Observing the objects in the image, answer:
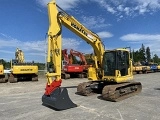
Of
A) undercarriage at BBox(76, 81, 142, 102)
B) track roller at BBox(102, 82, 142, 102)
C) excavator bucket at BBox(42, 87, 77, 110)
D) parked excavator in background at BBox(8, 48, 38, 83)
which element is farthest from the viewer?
parked excavator in background at BBox(8, 48, 38, 83)

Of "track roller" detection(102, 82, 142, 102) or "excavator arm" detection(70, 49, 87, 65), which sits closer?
"track roller" detection(102, 82, 142, 102)

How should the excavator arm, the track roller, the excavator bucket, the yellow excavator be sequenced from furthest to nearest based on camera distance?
the excavator arm → the track roller → the yellow excavator → the excavator bucket

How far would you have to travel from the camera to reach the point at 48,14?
12008 millimetres

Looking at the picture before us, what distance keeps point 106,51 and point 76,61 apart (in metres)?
17.3

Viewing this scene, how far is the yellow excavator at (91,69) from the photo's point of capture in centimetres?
1028

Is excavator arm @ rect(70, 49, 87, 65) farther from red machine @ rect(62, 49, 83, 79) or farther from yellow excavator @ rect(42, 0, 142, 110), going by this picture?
Result: yellow excavator @ rect(42, 0, 142, 110)

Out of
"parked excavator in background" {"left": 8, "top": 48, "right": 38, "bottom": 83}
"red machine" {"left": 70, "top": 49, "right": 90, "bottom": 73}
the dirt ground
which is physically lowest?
the dirt ground

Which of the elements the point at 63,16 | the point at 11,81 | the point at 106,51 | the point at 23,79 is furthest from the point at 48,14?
the point at 23,79

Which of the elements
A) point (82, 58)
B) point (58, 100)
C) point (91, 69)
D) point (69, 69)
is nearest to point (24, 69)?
point (69, 69)

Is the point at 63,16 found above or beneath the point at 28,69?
above

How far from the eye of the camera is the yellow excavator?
33.7 feet

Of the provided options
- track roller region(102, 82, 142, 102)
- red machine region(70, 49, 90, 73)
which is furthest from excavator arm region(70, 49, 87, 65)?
track roller region(102, 82, 142, 102)

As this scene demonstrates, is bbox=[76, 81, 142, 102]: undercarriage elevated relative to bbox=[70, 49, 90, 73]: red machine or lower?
lower

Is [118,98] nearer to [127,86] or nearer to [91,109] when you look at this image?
[127,86]
